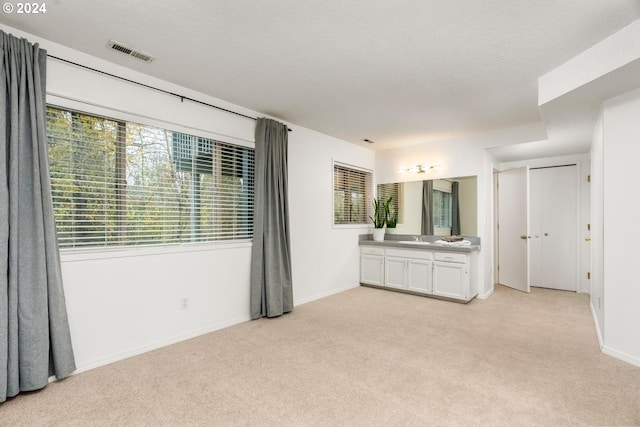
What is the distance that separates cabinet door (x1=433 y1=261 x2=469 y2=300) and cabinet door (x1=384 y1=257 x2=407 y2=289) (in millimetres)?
481

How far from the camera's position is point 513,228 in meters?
5.16

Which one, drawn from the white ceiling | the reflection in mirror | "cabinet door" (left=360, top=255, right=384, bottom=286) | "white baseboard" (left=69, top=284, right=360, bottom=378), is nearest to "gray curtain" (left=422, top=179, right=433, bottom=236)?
the reflection in mirror

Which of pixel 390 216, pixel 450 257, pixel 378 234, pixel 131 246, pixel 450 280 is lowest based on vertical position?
pixel 450 280

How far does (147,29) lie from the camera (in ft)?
7.01

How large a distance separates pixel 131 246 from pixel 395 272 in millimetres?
3657

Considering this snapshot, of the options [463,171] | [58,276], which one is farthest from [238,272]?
[463,171]

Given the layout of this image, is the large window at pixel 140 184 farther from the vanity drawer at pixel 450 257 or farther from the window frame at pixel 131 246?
the vanity drawer at pixel 450 257

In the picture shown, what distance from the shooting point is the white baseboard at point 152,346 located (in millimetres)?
2465

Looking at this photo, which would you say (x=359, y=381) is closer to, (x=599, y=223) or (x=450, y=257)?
(x=450, y=257)

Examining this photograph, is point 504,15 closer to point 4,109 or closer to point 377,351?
point 377,351

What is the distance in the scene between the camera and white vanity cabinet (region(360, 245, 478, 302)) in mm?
4340

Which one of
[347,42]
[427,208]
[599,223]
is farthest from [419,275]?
[347,42]

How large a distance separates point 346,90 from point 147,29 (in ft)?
5.64

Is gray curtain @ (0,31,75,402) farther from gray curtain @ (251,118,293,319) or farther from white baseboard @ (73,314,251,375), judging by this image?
gray curtain @ (251,118,293,319)
